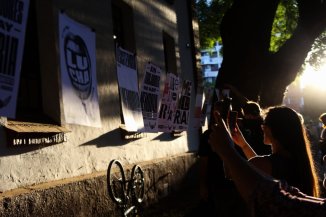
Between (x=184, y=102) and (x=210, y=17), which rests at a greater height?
(x=210, y=17)

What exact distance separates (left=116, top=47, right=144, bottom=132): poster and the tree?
709 cm

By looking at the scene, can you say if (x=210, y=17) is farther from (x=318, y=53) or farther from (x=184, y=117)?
(x=184, y=117)

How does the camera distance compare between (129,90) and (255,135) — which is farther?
(255,135)

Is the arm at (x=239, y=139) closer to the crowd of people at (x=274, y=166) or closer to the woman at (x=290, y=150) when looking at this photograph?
the crowd of people at (x=274, y=166)

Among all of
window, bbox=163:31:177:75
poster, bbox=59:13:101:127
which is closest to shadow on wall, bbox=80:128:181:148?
poster, bbox=59:13:101:127

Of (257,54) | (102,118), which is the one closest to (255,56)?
(257,54)

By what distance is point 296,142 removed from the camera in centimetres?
271

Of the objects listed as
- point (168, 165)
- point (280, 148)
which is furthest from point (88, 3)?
point (280, 148)

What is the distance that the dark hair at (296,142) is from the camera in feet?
8.73

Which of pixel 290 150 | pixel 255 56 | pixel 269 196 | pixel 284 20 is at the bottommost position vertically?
pixel 269 196

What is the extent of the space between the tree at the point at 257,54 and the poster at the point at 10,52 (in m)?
9.50

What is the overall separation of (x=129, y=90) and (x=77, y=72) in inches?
48.7

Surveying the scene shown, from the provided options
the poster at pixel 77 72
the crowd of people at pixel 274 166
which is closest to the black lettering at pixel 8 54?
the poster at pixel 77 72

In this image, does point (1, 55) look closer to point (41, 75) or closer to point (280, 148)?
point (280, 148)
